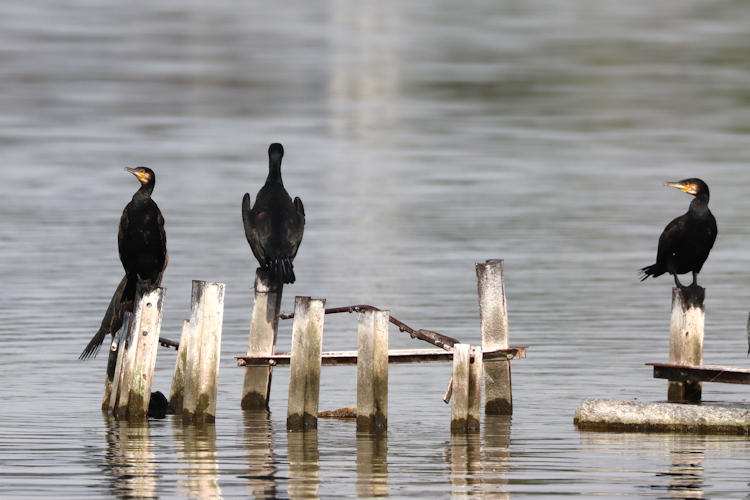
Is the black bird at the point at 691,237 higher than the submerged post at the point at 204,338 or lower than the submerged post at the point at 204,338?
higher

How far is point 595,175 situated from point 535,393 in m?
27.5

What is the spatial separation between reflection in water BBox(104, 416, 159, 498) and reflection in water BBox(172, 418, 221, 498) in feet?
0.74

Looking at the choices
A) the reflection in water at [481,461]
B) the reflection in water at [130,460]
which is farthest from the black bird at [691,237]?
the reflection in water at [130,460]

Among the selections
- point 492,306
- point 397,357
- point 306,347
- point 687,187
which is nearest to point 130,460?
point 306,347

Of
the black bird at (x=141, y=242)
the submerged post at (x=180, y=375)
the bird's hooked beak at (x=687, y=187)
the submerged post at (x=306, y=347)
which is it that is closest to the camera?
the submerged post at (x=306, y=347)

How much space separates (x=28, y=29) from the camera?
3300 inches

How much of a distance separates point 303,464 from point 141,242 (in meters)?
3.19

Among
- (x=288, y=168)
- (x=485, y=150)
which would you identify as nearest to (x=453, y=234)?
(x=288, y=168)

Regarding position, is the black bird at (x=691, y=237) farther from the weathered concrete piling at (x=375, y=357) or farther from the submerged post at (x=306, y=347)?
the submerged post at (x=306, y=347)

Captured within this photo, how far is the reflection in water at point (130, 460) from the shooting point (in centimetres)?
1159

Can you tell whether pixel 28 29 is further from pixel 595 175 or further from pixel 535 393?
pixel 535 393

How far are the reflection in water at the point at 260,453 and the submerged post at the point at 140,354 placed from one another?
0.96 meters

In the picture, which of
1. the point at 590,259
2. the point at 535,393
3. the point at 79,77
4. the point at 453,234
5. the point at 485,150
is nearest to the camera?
the point at 535,393

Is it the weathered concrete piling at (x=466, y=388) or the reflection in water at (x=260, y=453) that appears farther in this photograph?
the weathered concrete piling at (x=466, y=388)
